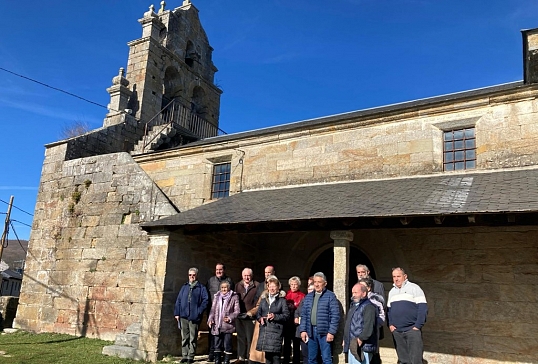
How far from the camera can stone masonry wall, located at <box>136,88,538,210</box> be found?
8.12 m

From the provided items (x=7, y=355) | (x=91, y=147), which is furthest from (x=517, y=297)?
(x=91, y=147)

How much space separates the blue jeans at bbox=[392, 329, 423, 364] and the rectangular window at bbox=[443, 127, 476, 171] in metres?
4.10

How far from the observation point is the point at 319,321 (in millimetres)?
5652

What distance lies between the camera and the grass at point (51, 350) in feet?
23.2

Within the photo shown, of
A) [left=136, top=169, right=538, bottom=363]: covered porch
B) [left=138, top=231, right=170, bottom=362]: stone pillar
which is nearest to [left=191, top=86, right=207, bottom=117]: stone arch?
[left=136, top=169, right=538, bottom=363]: covered porch

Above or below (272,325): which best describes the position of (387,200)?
above

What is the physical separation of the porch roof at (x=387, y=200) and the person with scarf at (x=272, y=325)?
47.6 inches

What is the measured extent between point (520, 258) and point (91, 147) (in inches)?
421

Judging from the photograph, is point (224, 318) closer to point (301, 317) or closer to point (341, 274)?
point (301, 317)

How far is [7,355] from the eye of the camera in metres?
7.50

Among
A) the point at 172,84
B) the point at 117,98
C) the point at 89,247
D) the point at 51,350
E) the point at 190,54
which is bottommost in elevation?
the point at 51,350

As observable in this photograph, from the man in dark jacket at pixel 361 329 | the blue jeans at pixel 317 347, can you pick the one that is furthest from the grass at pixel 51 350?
the man in dark jacket at pixel 361 329

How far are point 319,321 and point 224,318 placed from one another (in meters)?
1.79

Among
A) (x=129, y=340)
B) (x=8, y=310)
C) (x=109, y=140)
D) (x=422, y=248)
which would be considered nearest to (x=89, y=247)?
(x=8, y=310)
